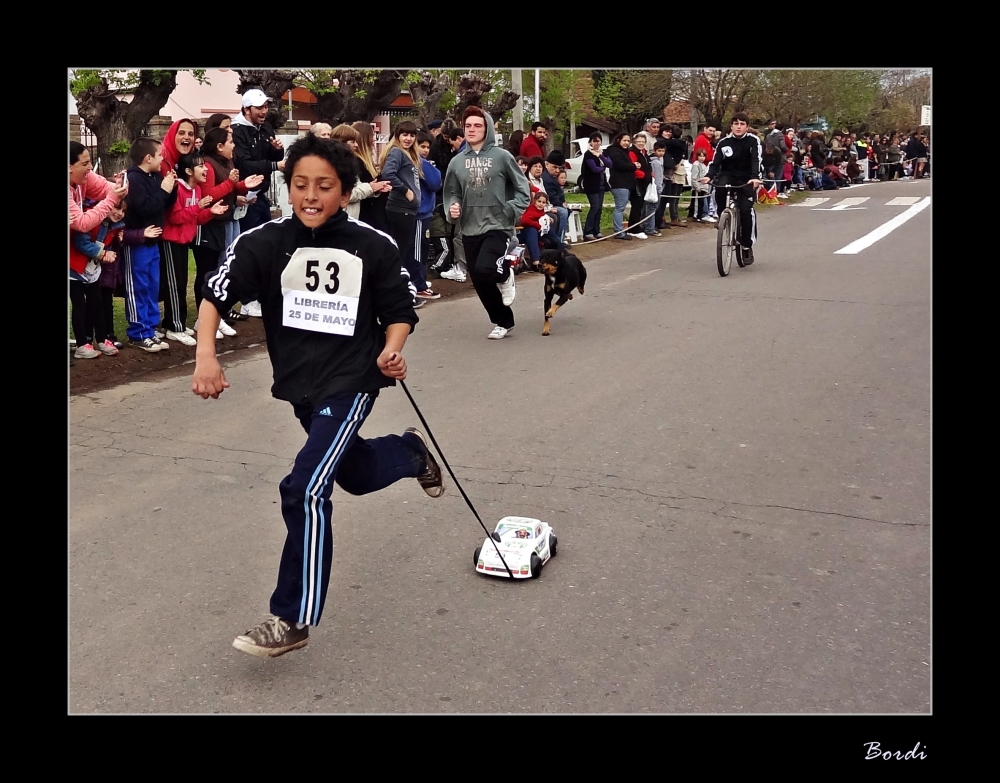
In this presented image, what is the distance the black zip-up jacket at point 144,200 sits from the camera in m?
8.94

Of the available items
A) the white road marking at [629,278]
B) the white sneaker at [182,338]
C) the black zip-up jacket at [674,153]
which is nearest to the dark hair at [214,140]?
the white sneaker at [182,338]

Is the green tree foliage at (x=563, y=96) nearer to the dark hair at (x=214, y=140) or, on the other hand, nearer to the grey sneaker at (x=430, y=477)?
the dark hair at (x=214, y=140)

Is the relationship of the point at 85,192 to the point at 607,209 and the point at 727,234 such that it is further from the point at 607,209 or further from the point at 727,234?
the point at 607,209

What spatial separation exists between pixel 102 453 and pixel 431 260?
8.21m

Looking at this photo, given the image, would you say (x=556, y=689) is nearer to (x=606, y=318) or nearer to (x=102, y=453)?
(x=102, y=453)

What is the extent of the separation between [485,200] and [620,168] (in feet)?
30.7

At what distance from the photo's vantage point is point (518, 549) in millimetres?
4797

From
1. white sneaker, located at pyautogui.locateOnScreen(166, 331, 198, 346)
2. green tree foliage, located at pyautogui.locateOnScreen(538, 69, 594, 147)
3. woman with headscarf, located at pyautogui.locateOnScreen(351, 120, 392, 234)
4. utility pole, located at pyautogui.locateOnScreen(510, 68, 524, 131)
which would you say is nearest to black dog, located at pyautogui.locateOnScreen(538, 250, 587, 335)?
woman with headscarf, located at pyautogui.locateOnScreen(351, 120, 392, 234)

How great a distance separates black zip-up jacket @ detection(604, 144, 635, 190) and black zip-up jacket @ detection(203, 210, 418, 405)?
1505 centimetres

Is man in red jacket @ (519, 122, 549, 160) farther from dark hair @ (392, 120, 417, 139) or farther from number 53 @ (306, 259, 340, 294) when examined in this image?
number 53 @ (306, 259, 340, 294)

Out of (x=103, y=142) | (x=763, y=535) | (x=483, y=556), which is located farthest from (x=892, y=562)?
(x=103, y=142)

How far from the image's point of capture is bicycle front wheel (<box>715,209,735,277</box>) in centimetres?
1419

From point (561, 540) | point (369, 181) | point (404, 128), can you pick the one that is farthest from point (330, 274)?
point (404, 128)

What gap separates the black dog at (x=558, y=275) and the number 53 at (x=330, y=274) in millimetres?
6211
